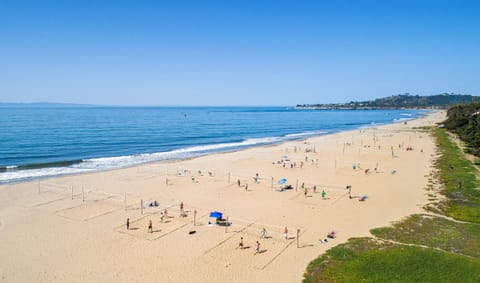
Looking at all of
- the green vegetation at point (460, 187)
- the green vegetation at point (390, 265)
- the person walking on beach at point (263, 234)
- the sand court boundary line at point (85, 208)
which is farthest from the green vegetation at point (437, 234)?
the sand court boundary line at point (85, 208)

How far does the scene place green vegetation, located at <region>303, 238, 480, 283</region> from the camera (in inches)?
632

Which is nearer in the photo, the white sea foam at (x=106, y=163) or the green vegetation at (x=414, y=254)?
the green vegetation at (x=414, y=254)

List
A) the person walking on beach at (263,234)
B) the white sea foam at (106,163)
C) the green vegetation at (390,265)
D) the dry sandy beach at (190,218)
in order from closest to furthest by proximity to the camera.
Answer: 1. the green vegetation at (390,265)
2. the dry sandy beach at (190,218)
3. the person walking on beach at (263,234)
4. the white sea foam at (106,163)

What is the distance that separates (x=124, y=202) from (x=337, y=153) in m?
41.0

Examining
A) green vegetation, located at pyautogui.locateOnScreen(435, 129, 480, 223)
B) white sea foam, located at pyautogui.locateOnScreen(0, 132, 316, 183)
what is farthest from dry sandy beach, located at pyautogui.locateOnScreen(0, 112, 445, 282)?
white sea foam, located at pyautogui.locateOnScreen(0, 132, 316, 183)

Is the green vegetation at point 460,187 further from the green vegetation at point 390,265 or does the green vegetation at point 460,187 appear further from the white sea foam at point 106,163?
the white sea foam at point 106,163

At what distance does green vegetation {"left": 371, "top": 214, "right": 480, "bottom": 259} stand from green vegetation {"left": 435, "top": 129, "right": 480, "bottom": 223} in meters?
2.25

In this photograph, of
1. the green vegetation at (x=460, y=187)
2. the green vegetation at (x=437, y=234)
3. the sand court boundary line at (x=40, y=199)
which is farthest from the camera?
the sand court boundary line at (x=40, y=199)

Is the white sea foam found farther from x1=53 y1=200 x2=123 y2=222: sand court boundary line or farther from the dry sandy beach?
x1=53 y1=200 x2=123 y2=222: sand court boundary line

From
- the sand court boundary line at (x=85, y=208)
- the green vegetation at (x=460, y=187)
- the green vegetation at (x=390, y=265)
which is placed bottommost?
the sand court boundary line at (x=85, y=208)

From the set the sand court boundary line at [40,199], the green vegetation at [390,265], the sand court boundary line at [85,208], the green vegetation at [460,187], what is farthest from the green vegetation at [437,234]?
the sand court boundary line at [40,199]

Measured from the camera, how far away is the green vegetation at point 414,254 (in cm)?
1630

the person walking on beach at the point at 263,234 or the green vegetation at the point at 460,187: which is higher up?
the green vegetation at the point at 460,187

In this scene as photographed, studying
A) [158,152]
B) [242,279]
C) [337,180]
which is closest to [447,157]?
[337,180]
